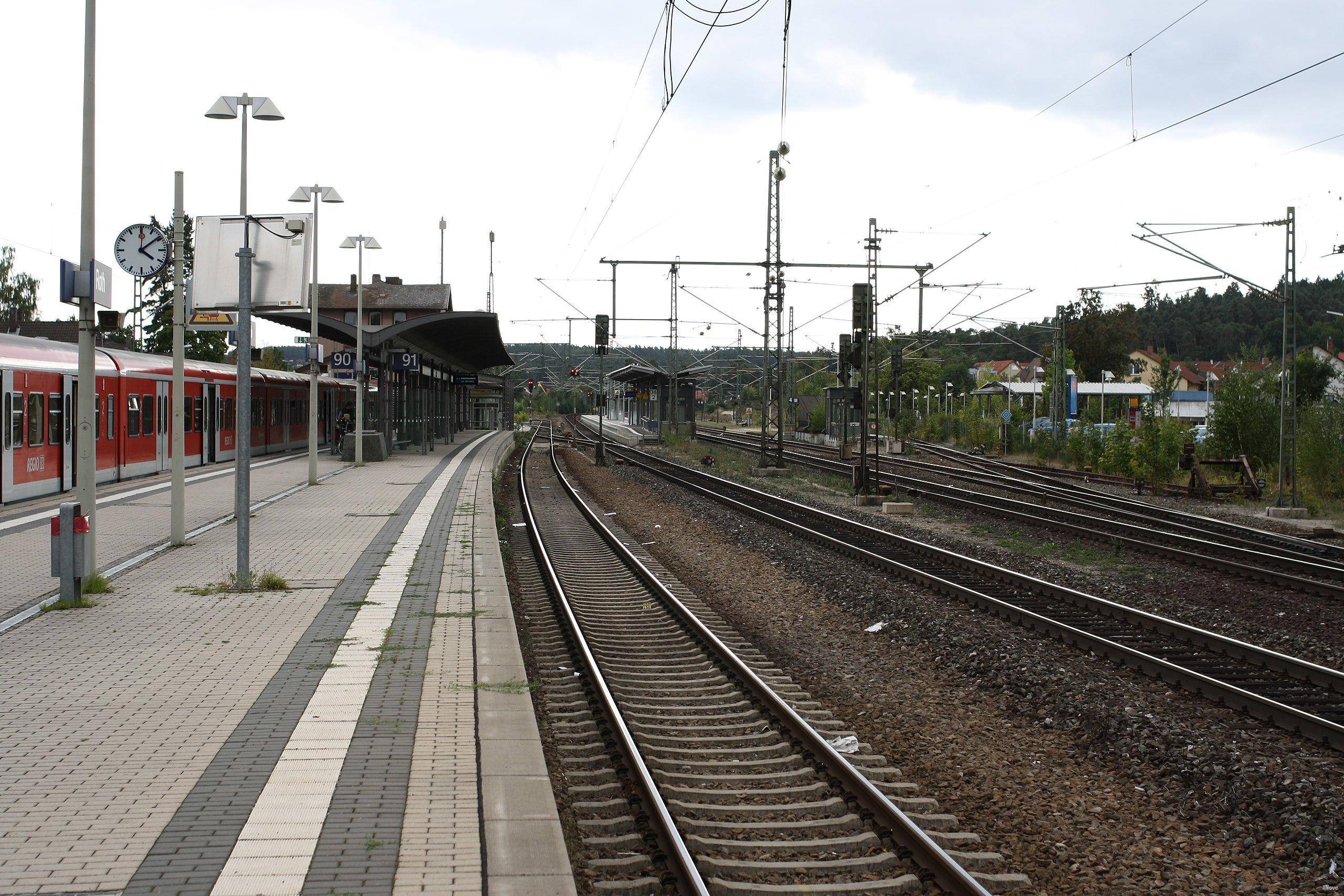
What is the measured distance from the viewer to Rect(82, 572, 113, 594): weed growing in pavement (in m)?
10.4

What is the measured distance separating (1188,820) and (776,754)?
7.70ft

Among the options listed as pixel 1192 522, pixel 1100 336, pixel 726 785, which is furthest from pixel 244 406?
pixel 1100 336

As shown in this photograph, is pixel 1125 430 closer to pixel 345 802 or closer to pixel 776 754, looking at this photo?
pixel 776 754

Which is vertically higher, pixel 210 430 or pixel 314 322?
pixel 314 322

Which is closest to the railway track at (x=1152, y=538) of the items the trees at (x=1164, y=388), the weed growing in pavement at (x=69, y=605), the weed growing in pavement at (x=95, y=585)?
the trees at (x=1164, y=388)

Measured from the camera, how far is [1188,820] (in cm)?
583

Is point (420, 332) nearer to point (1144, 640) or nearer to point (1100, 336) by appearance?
point (1144, 640)

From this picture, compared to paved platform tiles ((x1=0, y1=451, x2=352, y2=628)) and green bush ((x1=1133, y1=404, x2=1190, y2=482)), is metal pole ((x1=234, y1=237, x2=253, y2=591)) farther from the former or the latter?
green bush ((x1=1133, y1=404, x2=1190, y2=482))

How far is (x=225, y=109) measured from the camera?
14711 mm

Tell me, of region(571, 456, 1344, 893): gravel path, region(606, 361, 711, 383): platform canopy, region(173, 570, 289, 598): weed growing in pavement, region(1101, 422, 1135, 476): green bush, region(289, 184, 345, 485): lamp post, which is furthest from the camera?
A: region(606, 361, 711, 383): platform canopy

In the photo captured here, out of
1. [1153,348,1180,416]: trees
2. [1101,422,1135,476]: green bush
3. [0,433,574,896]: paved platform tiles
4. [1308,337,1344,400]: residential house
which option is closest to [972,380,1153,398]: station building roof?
[1153,348,1180,416]: trees

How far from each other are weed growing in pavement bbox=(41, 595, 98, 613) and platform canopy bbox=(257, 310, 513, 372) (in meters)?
15.3

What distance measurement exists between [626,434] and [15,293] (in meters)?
41.3

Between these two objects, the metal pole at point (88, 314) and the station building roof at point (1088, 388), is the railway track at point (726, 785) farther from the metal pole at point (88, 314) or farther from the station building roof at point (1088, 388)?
the station building roof at point (1088, 388)
